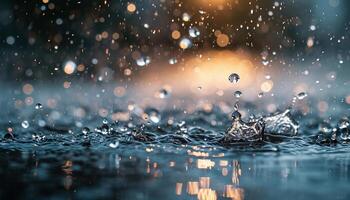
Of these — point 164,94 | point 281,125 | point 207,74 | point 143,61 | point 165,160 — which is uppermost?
point 143,61

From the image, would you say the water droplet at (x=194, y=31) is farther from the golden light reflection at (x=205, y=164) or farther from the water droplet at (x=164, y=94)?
the golden light reflection at (x=205, y=164)

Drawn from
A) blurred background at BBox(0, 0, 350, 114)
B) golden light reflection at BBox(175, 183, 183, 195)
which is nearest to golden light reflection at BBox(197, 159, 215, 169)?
golden light reflection at BBox(175, 183, 183, 195)

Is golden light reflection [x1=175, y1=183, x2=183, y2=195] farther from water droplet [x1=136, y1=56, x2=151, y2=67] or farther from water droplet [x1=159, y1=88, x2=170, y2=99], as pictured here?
water droplet [x1=136, y1=56, x2=151, y2=67]

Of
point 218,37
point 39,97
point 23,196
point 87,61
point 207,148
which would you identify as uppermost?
point 218,37

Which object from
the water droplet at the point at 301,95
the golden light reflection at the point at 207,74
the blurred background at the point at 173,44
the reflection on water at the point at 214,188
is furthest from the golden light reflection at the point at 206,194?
the blurred background at the point at 173,44

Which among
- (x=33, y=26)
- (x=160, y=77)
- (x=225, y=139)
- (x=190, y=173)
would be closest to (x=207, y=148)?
(x=225, y=139)

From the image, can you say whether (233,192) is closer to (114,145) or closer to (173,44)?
(114,145)

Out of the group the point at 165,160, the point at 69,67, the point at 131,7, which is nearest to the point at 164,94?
the point at 69,67

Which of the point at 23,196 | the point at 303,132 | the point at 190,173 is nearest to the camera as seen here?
the point at 23,196

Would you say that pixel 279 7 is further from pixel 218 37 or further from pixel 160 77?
pixel 160 77
